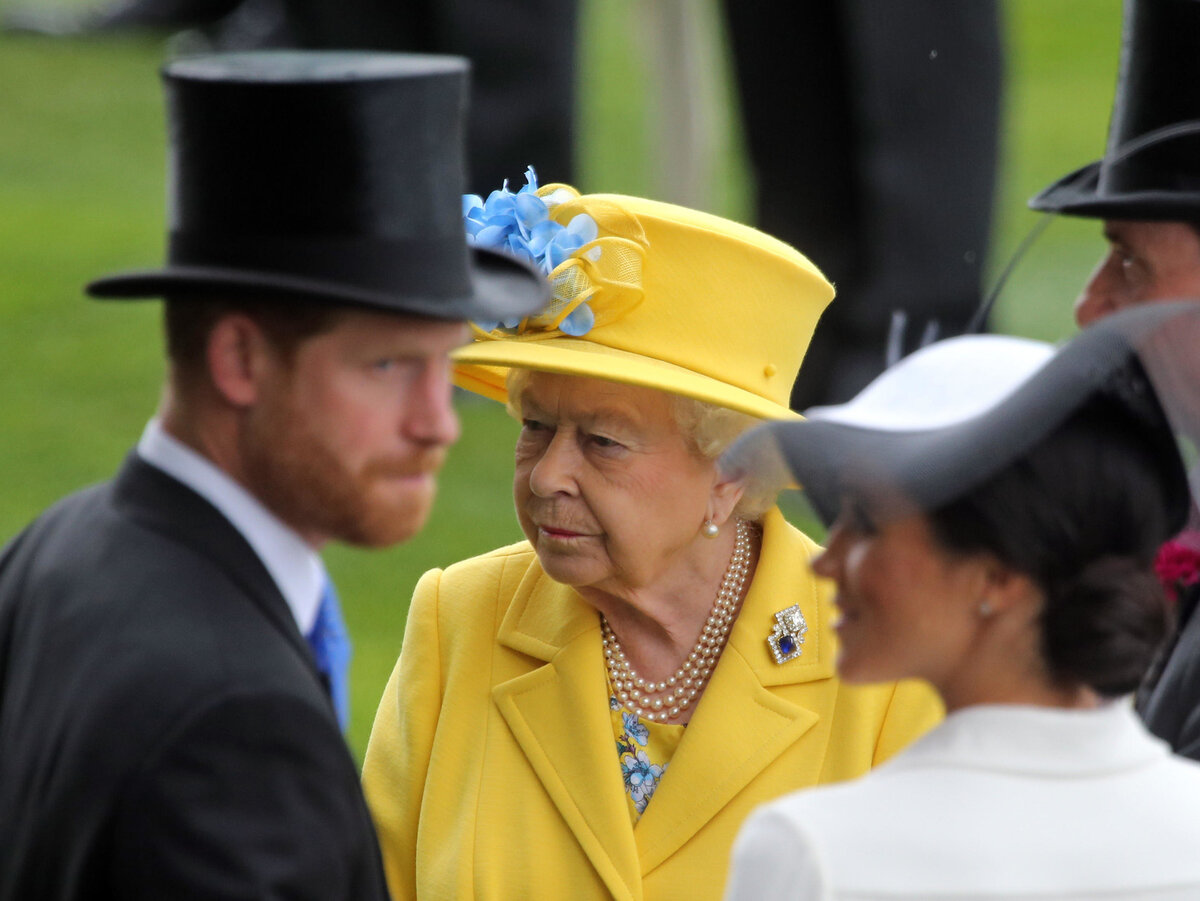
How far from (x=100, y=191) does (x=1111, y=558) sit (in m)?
11.2

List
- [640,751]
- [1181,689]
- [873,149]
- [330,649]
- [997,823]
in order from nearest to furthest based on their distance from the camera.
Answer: [997,823]
[330,649]
[1181,689]
[640,751]
[873,149]

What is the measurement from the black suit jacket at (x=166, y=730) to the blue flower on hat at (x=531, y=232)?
1032mm

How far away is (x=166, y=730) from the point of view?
7.00ft

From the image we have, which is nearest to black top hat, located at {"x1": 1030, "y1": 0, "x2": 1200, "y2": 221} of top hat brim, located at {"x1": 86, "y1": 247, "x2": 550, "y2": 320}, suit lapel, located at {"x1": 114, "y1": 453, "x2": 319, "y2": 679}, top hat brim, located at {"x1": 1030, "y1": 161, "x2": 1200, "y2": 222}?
top hat brim, located at {"x1": 1030, "y1": 161, "x2": 1200, "y2": 222}

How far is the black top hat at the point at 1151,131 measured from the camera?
324cm

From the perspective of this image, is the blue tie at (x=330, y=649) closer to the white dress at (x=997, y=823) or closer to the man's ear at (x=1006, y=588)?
the white dress at (x=997, y=823)

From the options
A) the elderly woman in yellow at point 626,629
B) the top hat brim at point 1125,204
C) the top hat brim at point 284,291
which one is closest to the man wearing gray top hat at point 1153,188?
the top hat brim at point 1125,204

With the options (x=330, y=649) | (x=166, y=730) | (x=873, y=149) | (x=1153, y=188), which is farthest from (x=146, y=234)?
(x=166, y=730)

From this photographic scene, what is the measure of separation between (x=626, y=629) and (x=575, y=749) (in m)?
0.27

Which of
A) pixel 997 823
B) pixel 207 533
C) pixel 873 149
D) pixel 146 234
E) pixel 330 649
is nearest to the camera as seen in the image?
pixel 997 823

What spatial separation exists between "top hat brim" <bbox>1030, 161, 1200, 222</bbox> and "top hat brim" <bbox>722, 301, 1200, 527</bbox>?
96cm

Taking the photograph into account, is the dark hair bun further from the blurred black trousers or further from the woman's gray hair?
the blurred black trousers

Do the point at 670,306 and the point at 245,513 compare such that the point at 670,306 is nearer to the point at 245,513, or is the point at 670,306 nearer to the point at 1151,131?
the point at 1151,131

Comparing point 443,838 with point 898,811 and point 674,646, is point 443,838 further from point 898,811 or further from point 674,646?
point 898,811
